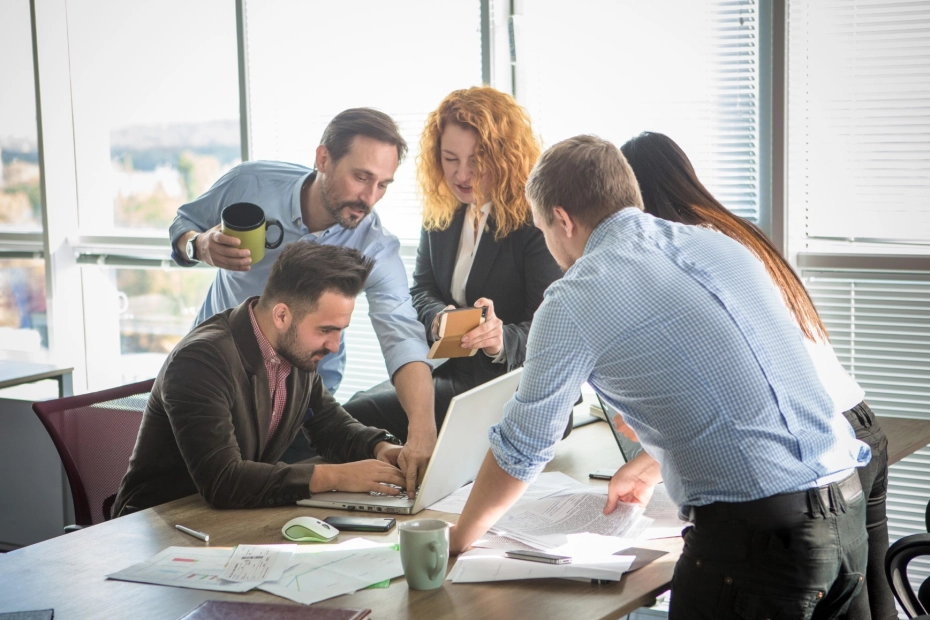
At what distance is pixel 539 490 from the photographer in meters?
2.03

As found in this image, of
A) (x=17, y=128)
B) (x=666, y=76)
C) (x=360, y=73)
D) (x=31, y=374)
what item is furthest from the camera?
(x=17, y=128)

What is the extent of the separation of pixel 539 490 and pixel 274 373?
2.36ft

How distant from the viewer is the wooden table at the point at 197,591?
143 centimetres

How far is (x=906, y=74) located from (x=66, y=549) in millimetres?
2984

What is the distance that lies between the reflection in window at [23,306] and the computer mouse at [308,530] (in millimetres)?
3840

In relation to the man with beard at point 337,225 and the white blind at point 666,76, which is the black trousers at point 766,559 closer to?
the man with beard at point 337,225

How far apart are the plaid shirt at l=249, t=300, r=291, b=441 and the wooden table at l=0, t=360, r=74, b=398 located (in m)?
1.75

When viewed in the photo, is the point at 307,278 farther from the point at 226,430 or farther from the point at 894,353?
the point at 894,353

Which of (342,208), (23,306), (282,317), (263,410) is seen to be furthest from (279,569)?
(23,306)

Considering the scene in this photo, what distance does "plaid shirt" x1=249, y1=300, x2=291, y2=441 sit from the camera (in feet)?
7.25

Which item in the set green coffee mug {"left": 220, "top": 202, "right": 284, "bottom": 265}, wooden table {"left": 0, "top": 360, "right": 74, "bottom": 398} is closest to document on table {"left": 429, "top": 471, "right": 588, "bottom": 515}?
green coffee mug {"left": 220, "top": 202, "right": 284, "bottom": 265}

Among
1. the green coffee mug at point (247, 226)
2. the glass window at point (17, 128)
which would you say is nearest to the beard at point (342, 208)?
the green coffee mug at point (247, 226)

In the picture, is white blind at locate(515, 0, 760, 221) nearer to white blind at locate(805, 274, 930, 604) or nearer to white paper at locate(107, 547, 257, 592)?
white blind at locate(805, 274, 930, 604)

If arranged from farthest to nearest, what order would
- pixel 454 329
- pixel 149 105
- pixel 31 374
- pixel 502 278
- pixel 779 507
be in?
pixel 149 105
pixel 31 374
pixel 502 278
pixel 454 329
pixel 779 507
